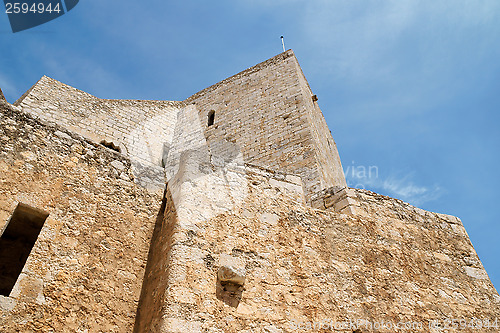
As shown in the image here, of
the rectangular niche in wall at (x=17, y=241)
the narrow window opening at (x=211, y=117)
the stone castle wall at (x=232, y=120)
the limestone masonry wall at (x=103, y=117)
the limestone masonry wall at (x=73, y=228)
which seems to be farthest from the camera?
the narrow window opening at (x=211, y=117)

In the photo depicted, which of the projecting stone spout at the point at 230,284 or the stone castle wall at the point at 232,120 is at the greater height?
the stone castle wall at the point at 232,120

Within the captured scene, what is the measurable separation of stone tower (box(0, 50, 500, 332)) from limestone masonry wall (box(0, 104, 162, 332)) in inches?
0.4

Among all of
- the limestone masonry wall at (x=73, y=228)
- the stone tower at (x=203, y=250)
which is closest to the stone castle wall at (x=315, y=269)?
the stone tower at (x=203, y=250)

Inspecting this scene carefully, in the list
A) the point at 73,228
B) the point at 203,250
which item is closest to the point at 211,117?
the point at 73,228

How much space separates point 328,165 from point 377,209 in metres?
4.00

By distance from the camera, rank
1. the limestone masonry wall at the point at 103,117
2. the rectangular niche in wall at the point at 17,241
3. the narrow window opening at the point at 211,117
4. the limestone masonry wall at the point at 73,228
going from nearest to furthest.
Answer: the limestone masonry wall at the point at 73,228 → the rectangular niche in wall at the point at 17,241 → the limestone masonry wall at the point at 103,117 → the narrow window opening at the point at 211,117

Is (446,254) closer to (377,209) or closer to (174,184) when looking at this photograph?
(377,209)

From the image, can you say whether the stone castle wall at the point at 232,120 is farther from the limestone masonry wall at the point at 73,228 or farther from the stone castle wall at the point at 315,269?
the limestone masonry wall at the point at 73,228

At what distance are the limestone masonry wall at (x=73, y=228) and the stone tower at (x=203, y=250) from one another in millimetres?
11

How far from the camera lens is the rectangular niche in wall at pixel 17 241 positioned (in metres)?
3.51

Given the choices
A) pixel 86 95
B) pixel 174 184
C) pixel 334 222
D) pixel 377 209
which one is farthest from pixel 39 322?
pixel 86 95

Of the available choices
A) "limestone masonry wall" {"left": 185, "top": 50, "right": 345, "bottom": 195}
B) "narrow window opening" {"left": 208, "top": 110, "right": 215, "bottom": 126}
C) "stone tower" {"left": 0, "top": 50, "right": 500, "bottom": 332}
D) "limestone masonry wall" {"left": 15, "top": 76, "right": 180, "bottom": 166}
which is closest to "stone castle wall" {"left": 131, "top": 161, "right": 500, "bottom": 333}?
"stone tower" {"left": 0, "top": 50, "right": 500, "bottom": 332}

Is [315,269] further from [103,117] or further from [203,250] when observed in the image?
[103,117]

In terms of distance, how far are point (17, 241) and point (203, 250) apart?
2039mm
